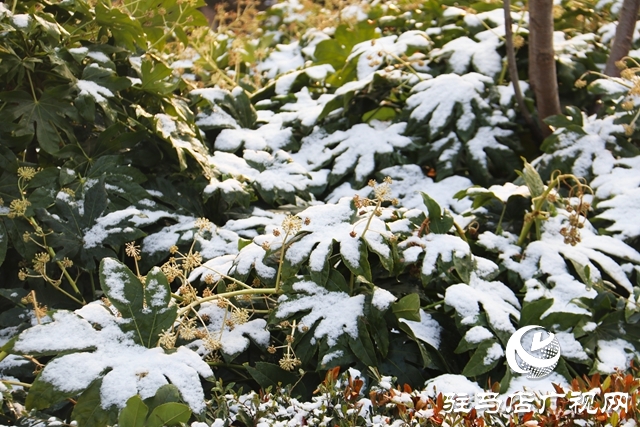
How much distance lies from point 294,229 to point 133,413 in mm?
595

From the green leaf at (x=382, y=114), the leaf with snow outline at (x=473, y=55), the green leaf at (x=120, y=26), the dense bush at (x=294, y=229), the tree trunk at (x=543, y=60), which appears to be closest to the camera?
the dense bush at (x=294, y=229)

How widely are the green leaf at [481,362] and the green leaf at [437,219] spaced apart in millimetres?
348

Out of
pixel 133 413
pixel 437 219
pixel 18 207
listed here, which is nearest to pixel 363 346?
pixel 437 219

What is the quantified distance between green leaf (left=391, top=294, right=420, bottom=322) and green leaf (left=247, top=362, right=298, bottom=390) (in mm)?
309

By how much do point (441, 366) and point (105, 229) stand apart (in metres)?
1.00

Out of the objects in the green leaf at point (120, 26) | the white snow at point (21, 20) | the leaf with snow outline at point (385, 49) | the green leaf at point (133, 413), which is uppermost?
the white snow at point (21, 20)

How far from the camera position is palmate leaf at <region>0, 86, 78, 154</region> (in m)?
2.05

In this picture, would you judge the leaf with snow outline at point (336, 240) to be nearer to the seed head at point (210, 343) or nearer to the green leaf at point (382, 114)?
the seed head at point (210, 343)

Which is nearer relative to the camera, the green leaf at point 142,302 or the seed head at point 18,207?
the green leaf at point 142,302

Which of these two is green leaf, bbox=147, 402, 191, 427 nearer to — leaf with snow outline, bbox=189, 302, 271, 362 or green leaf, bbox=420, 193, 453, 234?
leaf with snow outline, bbox=189, 302, 271, 362

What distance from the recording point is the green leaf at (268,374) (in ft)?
5.48

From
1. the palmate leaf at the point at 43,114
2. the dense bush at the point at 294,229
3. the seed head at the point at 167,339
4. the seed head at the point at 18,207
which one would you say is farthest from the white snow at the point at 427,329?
the palmate leaf at the point at 43,114

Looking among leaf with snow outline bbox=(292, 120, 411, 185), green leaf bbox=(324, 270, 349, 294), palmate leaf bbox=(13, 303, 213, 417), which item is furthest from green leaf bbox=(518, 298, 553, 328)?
leaf with snow outline bbox=(292, 120, 411, 185)

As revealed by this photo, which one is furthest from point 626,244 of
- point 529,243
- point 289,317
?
point 289,317
